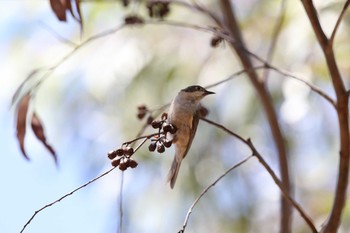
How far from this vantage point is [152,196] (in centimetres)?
389

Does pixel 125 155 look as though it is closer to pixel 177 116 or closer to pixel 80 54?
pixel 177 116

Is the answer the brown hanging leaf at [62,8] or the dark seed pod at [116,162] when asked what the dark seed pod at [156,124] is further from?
the brown hanging leaf at [62,8]

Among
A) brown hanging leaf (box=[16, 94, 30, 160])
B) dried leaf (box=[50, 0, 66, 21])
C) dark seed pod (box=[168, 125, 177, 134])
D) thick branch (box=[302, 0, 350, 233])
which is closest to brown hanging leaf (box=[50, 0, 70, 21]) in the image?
dried leaf (box=[50, 0, 66, 21])

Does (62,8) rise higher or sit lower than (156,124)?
higher

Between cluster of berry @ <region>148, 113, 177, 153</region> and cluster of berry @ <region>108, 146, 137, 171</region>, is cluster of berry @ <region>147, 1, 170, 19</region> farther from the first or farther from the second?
cluster of berry @ <region>108, 146, 137, 171</region>

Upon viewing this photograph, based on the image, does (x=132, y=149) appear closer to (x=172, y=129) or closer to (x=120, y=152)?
(x=120, y=152)

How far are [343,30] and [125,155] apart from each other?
2.16 m

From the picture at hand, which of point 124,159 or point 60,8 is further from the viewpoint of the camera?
point 60,8

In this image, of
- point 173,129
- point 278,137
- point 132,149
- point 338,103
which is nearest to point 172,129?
point 173,129

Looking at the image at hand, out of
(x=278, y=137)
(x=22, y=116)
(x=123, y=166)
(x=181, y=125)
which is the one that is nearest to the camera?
(x=123, y=166)

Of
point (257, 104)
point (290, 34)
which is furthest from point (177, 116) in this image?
point (257, 104)

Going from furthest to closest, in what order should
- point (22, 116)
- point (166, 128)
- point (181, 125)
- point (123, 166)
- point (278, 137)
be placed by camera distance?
point (278, 137) < point (22, 116) < point (181, 125) < point (166, 128) < point (123, 166)

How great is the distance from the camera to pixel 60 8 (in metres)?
1.55

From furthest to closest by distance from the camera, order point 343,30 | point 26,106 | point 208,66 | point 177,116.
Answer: point 208,66 → point 343,30 → point 26,106 → point 177,116
